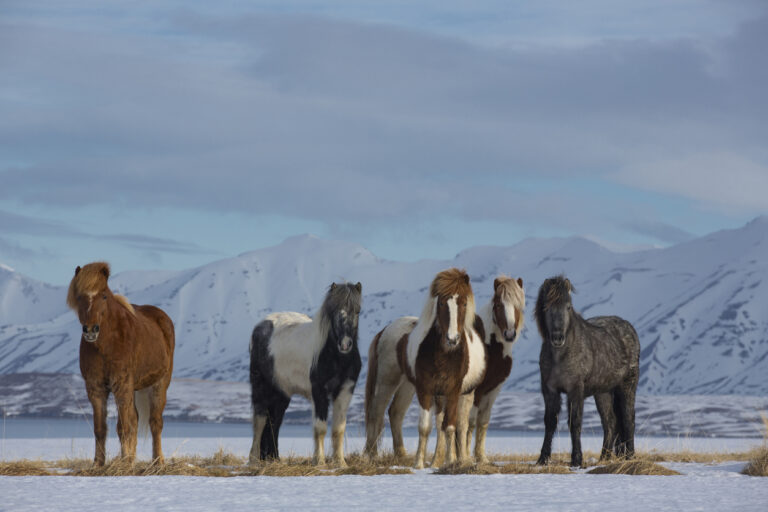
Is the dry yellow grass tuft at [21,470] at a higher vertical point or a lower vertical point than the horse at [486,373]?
lower

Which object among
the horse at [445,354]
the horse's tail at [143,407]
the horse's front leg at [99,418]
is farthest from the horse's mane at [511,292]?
the horse's front leg at [99,418]

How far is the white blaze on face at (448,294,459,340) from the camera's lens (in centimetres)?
1319

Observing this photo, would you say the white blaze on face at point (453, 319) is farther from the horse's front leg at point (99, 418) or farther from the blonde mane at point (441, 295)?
the horse's front leg at point (99, 418)

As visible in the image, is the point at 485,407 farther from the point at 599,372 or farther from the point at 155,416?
the point at 155,416

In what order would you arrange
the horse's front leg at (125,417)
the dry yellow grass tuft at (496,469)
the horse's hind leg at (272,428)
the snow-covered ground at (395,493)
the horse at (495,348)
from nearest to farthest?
the snow-covered ground at (395,493), the horse's front leg at (125,417), the dry yellow grass tuft at (496,469), the horse at (495,348), the horse's hind leg at (272,428)

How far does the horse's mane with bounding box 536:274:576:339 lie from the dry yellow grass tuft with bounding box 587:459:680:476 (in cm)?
201

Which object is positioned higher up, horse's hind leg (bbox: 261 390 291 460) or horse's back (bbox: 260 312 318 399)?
horse's back (bbox: 260 312 318 399)

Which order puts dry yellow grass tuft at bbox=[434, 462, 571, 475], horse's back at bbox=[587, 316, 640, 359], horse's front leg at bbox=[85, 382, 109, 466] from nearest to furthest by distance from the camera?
1. horse's front leg at bbox=[85, 382, 109, 466]
2. dry yellow grass tuft at bbox=[434, 462, 571, 475]
3. horse's back at bbox=[587, 316, 640, 359]

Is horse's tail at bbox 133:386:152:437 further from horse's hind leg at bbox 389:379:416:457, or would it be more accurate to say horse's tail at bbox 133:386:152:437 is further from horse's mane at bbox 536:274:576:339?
horse's mane at bbox 536:274:576:339

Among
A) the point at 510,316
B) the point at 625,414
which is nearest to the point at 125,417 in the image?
the point at 510,316

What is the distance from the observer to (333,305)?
13.9 m

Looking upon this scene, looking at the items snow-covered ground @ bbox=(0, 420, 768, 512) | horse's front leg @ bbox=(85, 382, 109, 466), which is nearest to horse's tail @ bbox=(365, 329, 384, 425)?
snow-covered ground @ bbox=(0, 420, 768, 512)

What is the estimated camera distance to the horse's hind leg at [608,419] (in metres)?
15.9

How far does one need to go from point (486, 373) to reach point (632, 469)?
264 cm
